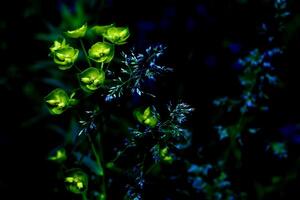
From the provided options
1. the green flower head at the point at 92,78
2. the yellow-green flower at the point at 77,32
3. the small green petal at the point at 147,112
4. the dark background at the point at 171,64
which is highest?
the dark background at the point at 171,64

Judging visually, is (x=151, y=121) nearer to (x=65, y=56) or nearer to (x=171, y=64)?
(x=65, y=56)

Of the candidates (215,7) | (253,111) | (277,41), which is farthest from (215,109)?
(215,7)

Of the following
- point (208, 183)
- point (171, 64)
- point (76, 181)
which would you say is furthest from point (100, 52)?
point (171, 64)

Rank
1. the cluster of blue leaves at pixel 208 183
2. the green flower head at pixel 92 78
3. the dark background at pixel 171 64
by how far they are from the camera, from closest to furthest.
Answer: the green flower head at pixel 92 78
the cluster of blue leaves at pixel 208 183
the dark background at pixel 171 64

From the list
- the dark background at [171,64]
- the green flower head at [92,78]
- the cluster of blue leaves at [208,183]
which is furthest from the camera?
the dark background at [171,64]

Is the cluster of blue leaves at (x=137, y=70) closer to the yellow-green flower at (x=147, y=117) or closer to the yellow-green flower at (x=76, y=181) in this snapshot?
the yellow-green flower at (x=147, y=117)

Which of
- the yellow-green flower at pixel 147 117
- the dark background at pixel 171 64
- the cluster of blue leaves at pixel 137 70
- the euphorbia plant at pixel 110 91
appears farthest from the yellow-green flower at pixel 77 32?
the dark background at pixel 171 64

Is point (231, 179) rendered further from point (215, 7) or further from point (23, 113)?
point (23, 113)
